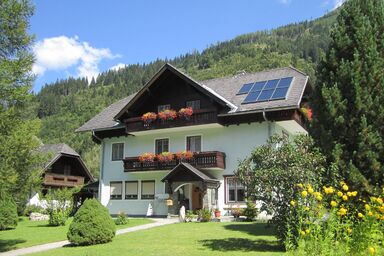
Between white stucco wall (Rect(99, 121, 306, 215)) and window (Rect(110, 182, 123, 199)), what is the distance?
33 cm

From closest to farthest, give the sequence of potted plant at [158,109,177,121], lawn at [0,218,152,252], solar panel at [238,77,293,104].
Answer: lawn at [0,218,152,252] → solar panel at [238,77,293,104] → potted plant at [158,109,177,121]

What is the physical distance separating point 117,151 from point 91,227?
670 inches

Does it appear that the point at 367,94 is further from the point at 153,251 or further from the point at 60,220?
the point at 60,220

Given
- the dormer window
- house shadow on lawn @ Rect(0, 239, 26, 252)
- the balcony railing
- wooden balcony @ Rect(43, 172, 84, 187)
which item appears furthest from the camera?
wooden balcony @ Rect(43, 172, 84, 187)

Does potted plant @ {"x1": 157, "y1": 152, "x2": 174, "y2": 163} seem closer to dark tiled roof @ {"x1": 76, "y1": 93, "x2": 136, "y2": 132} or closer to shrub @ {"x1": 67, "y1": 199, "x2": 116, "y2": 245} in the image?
dark tiled roof @ {"x1": 76, "y1": 93, "x2": 136, "y2": 132}

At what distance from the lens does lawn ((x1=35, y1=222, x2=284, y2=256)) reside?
12.3m

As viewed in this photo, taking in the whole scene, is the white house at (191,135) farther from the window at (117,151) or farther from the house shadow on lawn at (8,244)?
the house shadow on lawn at (8,244)

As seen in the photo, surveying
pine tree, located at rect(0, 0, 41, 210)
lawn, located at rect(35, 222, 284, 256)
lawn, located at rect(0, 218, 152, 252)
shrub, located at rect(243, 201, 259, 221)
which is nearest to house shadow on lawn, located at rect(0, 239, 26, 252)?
lawn, located at rect(0, 218, 152, 252)

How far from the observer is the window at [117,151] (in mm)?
31938

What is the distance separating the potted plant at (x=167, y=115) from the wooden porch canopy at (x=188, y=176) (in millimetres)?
3482

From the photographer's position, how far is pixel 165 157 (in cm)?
2780

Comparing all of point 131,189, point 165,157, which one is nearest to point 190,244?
point 165,157

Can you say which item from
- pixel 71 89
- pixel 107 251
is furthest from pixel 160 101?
pixel 71 89

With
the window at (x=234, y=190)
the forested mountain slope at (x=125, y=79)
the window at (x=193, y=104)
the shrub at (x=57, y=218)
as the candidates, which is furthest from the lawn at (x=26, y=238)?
the forested mountain slope at (x=125, y=79)
